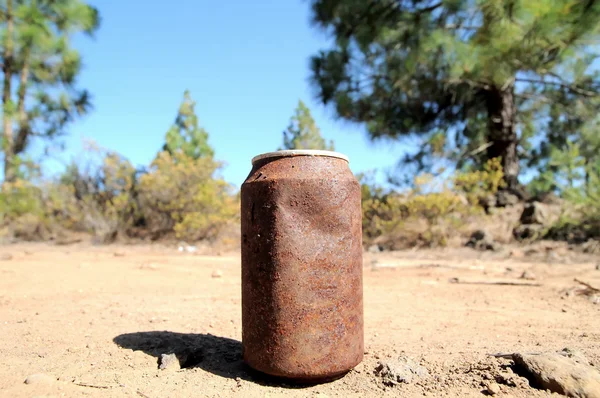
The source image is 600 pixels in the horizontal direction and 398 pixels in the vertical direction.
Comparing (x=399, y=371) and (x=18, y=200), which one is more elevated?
(x=18, y=200)

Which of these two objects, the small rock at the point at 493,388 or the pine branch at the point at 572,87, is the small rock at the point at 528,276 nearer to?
the small rock at the point at 493,388

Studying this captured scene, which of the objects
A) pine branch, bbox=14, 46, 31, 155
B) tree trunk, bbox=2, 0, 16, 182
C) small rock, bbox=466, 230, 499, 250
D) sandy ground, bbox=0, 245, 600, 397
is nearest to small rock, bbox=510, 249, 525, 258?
small rock, bbox=466, 230, 499, 250

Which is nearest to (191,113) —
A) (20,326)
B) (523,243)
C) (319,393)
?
(523,243)

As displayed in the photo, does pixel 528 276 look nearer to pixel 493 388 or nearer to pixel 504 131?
pixel 493 388

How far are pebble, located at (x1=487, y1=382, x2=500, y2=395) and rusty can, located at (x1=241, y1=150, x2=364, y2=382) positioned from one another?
2.10ft

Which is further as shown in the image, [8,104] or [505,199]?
[8,104]

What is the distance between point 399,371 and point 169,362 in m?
1.23

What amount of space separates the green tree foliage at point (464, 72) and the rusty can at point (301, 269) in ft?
24.6

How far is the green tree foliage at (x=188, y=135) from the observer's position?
1997cm

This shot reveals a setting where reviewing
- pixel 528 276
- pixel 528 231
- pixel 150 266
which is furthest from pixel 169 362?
pixel 528 231

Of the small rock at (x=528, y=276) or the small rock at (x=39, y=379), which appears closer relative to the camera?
the small rock at (x=39, y=379)

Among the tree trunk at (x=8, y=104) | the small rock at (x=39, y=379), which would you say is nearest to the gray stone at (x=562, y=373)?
the small rock at (x=39, y=379)

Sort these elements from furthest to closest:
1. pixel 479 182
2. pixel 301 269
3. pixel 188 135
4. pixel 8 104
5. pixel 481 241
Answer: pixel 188 135, pixel 8 104, pixel 479 182, pixel 481 241, pixel 301 269

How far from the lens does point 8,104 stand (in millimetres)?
12023
